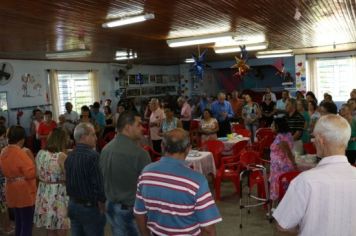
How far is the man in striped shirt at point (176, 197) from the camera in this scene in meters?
2.14

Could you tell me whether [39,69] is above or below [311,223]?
above

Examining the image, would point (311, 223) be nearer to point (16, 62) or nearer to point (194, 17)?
point (194, 17)

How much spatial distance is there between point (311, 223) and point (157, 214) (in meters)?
0.92

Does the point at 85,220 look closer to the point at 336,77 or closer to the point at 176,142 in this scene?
the point at 176,142

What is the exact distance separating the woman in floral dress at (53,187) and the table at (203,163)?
8.30 feet

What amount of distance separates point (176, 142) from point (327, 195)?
914 millimetres

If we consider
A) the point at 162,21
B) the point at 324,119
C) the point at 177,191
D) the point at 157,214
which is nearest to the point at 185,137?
the point at 177,191

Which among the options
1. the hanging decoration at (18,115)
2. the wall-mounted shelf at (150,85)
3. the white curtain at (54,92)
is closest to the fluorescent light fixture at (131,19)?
the hanging decoration at (18,115)

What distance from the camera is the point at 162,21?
19.4ft

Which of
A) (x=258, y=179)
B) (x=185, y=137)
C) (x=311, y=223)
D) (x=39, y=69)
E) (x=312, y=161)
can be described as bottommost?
(x=258, y=179)

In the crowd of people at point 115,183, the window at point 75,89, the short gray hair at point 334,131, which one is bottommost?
the crowd of people at point 115,183

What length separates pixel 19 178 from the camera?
13.2ft

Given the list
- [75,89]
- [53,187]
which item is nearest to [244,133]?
[53,187]

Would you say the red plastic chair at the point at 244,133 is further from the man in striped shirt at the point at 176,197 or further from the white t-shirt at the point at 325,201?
the white t-shirt at the point at 325,201
